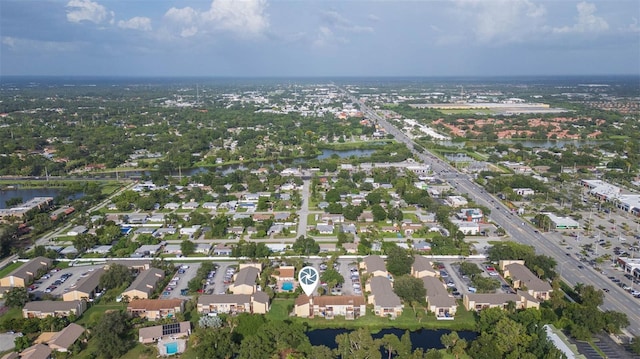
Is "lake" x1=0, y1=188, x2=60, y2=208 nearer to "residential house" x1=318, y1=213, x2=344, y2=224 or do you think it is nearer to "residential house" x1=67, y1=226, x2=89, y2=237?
"residential house" x1=67, y1=226, x2=89, y2=237

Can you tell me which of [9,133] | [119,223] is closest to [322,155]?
[119,223]

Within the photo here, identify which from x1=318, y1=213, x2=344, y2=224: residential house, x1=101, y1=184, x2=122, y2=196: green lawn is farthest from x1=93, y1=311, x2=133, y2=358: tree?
x1=101, y1=184, x2=122, y2=196: green lawn

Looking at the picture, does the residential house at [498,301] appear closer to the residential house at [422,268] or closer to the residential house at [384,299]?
the residential house at [422,268]

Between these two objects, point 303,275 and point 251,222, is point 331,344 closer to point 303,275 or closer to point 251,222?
point 303,275

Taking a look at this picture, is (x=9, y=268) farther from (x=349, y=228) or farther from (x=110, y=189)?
(x=349, y=228)

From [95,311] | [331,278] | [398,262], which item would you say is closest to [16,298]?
[95,311]

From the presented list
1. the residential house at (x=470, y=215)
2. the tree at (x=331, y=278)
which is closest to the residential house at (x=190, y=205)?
the tree at (x=331, y=278)
